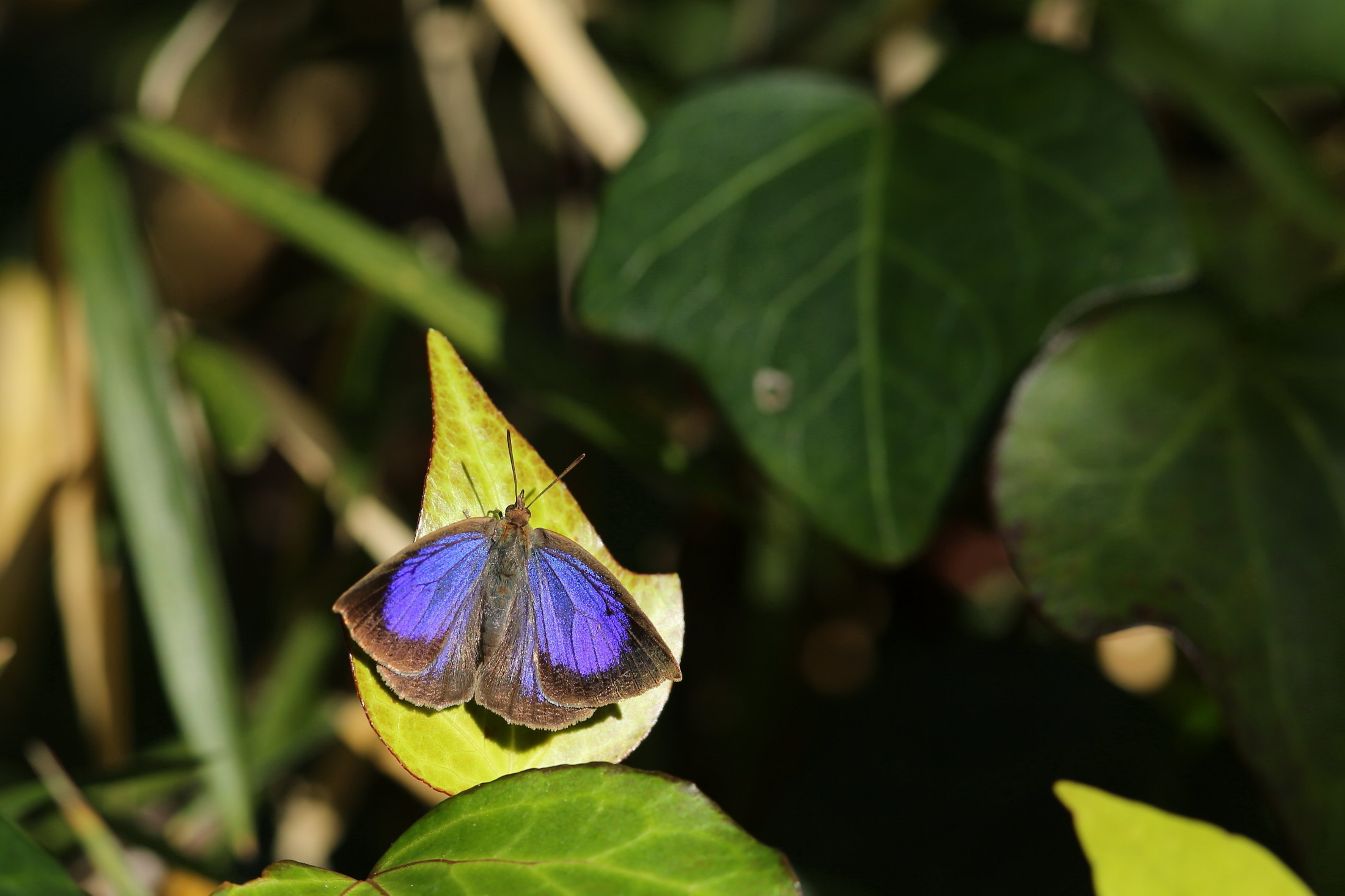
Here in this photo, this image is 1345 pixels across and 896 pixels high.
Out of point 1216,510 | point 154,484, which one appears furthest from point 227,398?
point 1216,510

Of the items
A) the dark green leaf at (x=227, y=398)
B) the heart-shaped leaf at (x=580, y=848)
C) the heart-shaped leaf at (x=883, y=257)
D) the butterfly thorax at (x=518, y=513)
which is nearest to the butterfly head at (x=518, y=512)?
the butterfly thorax at (x=518, y=513)

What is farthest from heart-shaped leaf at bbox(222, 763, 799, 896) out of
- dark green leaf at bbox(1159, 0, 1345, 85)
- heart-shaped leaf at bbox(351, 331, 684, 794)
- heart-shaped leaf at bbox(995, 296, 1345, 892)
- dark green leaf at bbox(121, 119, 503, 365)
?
dark green leaf at bbox(1159, 0, 1345, 85)

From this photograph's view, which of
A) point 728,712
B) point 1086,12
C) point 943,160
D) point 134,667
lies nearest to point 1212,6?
point 1086,12

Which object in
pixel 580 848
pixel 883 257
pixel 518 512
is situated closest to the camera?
pixel 580 848

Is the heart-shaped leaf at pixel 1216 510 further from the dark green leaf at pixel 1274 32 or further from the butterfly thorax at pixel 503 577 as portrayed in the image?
the dark green leaf at pixel 1274 32

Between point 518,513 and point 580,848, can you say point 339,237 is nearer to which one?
point 518,513

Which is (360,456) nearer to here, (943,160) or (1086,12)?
(943,160)
